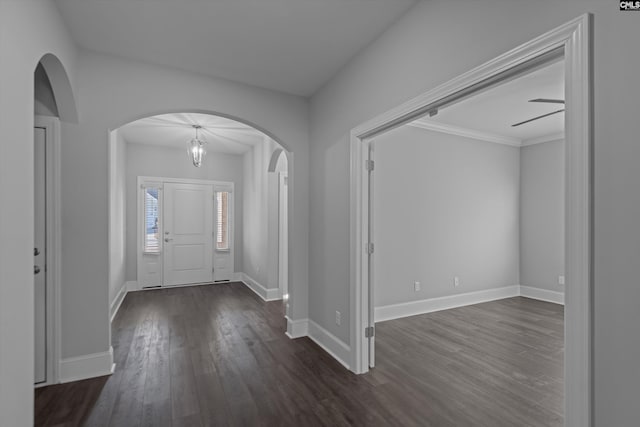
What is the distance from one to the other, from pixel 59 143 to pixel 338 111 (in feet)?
7.93

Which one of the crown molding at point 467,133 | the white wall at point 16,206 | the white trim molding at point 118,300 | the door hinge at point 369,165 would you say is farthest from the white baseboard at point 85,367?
the crown molding at point 467,133

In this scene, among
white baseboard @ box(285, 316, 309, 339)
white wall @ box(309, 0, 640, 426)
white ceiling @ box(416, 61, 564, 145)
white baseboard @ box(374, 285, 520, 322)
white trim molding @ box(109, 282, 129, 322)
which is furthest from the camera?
white trim molding @ box(109, 282, 129, 322)

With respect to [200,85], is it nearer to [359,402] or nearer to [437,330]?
[359,402]

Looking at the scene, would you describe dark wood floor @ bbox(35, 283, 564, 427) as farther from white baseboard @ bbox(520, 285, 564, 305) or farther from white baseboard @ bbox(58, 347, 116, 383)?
white baseboard @ bbox(520, 285, 564, 305)

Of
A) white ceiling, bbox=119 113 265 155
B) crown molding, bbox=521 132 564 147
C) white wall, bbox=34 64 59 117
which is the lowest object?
white wall, bbox=34 64 59 117

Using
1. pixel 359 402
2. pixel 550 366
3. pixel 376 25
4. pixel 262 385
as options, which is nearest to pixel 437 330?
pixel 550 366

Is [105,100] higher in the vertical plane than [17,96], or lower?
higher

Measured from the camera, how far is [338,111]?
2996 millimetres

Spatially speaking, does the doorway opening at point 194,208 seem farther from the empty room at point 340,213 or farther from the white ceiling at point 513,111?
the white ceiling at point 513,111


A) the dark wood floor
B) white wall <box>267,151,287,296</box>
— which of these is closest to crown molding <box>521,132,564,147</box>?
the dark wood floor

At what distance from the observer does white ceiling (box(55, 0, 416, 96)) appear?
2088mm

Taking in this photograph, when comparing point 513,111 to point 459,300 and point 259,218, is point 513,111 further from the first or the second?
point 259,218

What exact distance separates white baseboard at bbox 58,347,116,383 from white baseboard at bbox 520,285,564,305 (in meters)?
6.09

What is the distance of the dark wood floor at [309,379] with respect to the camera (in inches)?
80.9
